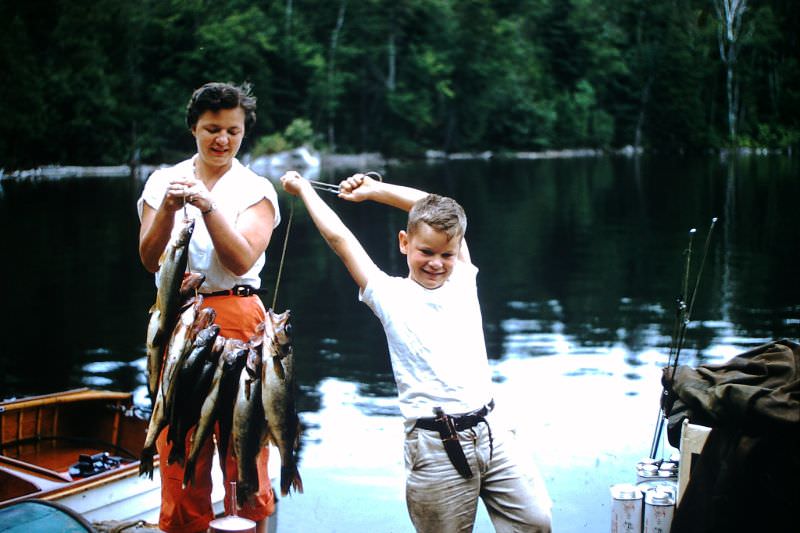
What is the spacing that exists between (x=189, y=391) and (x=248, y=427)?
0.83 feet

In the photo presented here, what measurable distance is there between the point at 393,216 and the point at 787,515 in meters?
32.3

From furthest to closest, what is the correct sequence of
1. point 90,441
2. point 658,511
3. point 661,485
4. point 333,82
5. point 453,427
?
point 333,82
point 90,441
point 661,485
point 658,511
point 453,427

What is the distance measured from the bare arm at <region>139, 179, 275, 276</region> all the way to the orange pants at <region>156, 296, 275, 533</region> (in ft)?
0.66

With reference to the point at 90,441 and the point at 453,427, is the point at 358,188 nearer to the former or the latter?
the point at 453,427

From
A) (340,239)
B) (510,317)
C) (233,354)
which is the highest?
(340,239)

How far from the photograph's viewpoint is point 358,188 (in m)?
4.19

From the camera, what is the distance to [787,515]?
4234 millimetres

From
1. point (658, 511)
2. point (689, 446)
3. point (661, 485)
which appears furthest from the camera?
point (661, 485)

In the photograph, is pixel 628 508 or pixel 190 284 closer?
pixel 190 284

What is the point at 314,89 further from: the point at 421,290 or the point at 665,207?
the point at 421,290

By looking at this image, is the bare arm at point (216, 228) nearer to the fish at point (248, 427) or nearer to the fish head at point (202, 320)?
the fish head at point (202, 320)

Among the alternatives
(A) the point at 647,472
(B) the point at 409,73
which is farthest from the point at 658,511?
(B) the point at 409,73

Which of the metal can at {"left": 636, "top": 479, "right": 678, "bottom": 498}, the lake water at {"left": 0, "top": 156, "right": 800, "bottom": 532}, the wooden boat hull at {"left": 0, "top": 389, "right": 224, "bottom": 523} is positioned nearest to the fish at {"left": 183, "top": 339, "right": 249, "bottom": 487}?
the lake water at {"left": 0, "top": 156, "right": 800, "bottom": 532}

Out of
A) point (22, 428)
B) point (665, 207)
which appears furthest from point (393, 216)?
point (22, 428)
